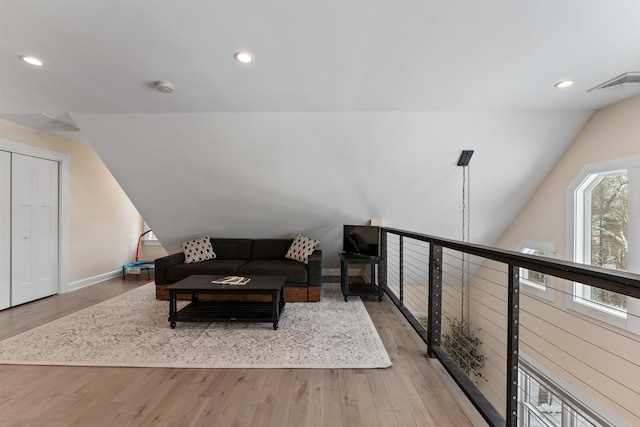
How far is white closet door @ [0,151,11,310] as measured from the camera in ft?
11.6

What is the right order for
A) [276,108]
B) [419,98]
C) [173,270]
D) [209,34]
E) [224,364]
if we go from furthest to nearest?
[173,270] → [276,108] → [419,98] → [224,364] → [209,34]

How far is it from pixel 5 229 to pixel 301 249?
3782 mm

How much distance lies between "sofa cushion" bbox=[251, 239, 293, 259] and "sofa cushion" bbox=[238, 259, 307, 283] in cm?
56

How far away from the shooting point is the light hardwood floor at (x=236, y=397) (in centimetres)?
165

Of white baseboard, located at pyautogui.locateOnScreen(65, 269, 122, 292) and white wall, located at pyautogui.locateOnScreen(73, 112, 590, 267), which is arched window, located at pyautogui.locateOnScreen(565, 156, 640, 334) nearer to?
white wall, located at pyautogui.locateOnScreen(73, 112, 590, 267)

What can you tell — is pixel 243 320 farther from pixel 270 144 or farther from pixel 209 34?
pixel 209 34

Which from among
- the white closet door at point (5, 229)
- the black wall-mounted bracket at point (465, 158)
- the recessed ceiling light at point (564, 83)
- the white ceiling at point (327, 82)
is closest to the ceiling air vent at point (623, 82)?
the white ceiling at point (327, 82)

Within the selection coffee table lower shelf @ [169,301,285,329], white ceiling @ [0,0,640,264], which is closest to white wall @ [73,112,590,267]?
white ceiling @ [0,0,640,264]

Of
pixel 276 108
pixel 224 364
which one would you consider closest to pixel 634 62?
pixel 276 108

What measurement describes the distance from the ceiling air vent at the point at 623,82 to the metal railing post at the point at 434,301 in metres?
2.06

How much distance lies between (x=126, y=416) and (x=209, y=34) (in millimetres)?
2416

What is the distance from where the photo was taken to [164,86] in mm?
2557

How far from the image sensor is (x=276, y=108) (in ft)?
10.1

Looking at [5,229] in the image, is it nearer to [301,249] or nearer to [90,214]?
[90,214]
